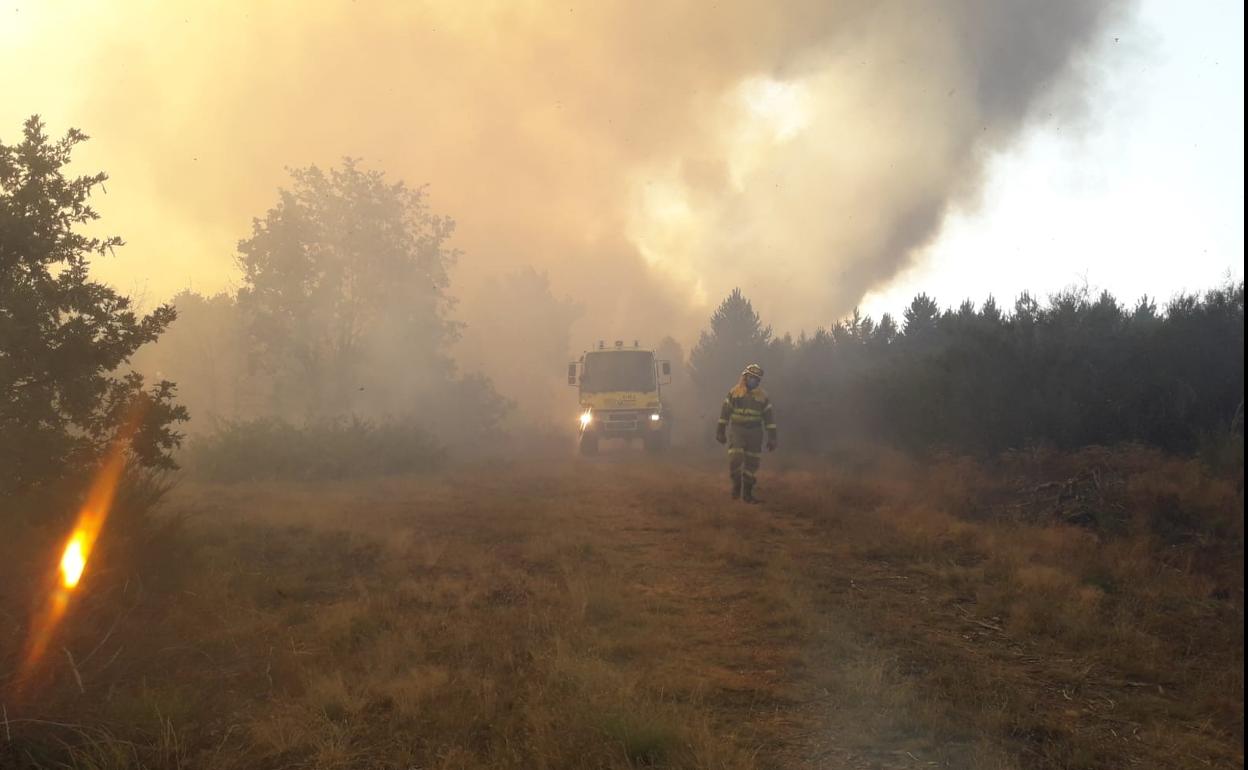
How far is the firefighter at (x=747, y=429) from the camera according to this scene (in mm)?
12664

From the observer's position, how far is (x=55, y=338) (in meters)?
6.94

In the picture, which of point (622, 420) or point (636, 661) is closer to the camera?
point (636, 661)

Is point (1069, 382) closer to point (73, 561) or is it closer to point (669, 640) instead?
point (669, 640)

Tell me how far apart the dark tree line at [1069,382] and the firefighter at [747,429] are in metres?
4.25

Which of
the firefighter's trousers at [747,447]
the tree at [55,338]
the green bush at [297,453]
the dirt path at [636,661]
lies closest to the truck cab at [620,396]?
the green bush at [297,453]

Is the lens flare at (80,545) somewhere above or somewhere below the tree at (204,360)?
below

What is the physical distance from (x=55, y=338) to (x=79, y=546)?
80.7 inches

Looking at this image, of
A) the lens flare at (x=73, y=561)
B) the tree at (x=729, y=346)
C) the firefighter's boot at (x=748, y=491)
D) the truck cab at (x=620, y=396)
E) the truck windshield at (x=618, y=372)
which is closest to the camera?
the lens flare at (x=73, y=561)

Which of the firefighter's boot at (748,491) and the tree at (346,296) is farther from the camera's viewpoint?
the tree at (346,296)

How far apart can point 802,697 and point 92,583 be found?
556cm

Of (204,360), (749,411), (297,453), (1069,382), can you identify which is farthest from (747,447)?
(204,360)

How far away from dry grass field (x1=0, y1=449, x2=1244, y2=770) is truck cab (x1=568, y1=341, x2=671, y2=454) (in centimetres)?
1210

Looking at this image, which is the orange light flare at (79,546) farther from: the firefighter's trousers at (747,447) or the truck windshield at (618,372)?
the truck windshield at (618,372)

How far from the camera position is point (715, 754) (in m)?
3.62
